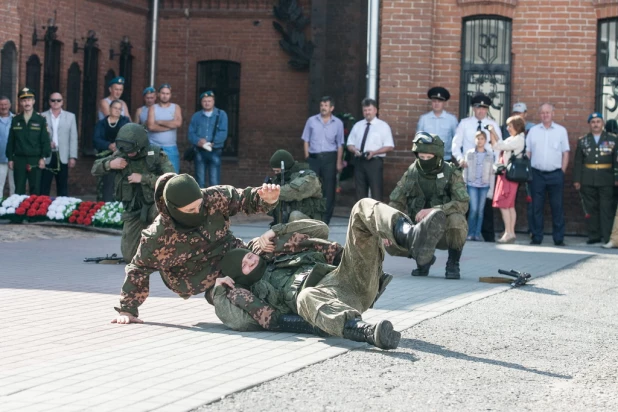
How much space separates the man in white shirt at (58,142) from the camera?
64.6 feet

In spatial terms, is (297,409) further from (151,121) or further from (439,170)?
(151,121)

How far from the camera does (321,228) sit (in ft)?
29.2

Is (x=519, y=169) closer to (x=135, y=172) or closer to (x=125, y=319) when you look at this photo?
(x=135, y=172)

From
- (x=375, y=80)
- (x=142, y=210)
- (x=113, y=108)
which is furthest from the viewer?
(x=375, y=80)

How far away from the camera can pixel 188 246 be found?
8.32 m

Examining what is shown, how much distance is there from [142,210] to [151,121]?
24.1ft

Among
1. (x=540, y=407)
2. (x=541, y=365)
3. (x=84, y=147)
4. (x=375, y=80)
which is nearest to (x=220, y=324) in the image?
(x=541, y=365)

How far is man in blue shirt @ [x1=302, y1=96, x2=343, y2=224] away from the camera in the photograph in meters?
19.3

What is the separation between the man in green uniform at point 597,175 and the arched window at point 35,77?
11.5 m

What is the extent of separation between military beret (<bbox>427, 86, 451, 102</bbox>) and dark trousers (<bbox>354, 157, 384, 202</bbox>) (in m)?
1.31

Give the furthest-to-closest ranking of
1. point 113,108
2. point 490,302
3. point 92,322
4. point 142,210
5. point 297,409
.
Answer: point 113,108 → point 142,210 → point 490,302 → point 92,322 → point 297,409

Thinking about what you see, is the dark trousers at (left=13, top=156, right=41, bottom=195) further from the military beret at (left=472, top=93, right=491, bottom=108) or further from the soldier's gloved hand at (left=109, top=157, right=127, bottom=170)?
the soldier's gloved hand at (left=109, top=157, right=127, bottom=170)

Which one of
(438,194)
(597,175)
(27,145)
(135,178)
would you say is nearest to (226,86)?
(27,145)

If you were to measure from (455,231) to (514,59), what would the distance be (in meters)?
8.10
